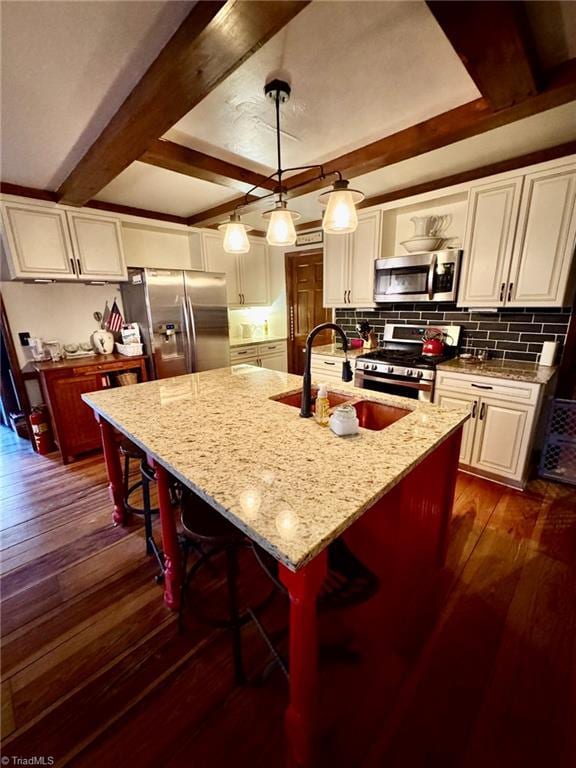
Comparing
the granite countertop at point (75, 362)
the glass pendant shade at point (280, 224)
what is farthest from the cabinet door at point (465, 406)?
the granite countertop at point (75, 362)

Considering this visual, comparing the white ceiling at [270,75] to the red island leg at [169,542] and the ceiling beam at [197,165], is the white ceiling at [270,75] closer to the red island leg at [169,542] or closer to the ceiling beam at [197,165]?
the ceiling beam at [197,165]

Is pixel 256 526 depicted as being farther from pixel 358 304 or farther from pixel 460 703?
pixel 358 304

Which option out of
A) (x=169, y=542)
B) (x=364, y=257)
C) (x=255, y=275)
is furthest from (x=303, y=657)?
(x=255, y=275)

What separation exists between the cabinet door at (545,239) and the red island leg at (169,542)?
280 cm

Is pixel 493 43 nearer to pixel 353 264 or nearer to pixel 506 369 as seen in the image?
pixel 506 369

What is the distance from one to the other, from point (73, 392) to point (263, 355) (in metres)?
2.42

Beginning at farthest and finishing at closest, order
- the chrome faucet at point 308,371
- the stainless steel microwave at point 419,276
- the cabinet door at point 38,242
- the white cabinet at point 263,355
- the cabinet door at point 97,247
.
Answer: the white cabinet at point 263,355, the cabinet door at point 97,247, the stainless steel microwave at point 419,276, the cabinet door at point 38,242, the chrome faucet at point 308,371

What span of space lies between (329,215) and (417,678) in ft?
6.47

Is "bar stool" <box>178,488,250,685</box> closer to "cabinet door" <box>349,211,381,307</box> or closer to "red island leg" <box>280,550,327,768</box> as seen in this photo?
"red island leg" <box>280,550,327,768</box>

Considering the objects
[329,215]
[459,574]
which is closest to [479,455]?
[459,574]

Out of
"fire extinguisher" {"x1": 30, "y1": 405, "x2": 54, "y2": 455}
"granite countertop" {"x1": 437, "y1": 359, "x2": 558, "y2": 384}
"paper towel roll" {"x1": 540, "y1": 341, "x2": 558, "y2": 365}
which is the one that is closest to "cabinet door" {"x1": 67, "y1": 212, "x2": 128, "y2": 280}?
"fire extinguisher" {"x1": 30, "y1": 405, "x2": 54, "y2": 455}

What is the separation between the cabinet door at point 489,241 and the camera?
2383mm

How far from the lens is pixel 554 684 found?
3.96 feet

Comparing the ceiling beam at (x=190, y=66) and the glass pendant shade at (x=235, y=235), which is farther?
the glass pendant shade at (x=235, y=235)
